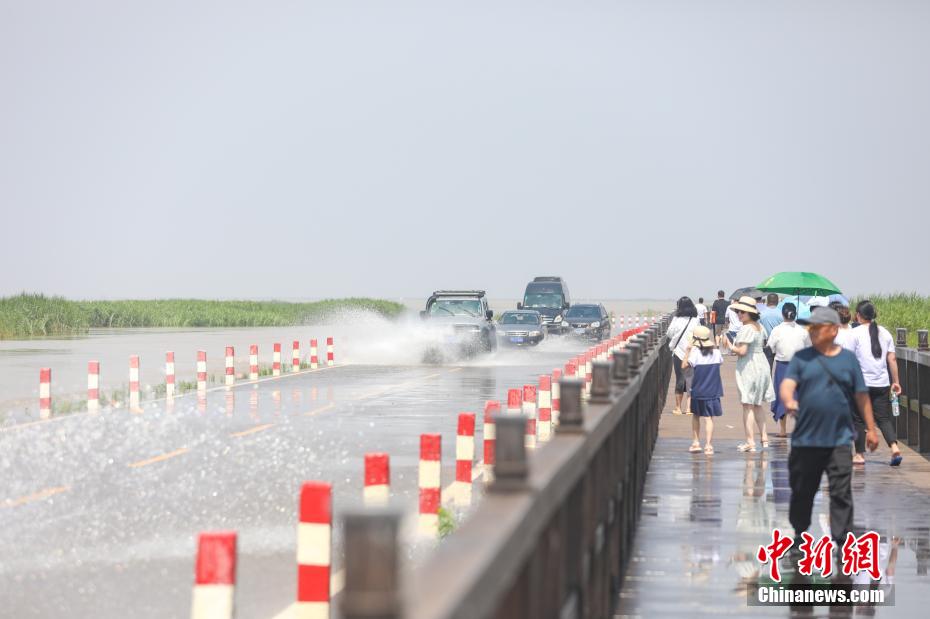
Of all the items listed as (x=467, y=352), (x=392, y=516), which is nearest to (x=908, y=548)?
(x=392, y=516)

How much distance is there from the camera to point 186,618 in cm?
858

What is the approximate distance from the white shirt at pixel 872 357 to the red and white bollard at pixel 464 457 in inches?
190

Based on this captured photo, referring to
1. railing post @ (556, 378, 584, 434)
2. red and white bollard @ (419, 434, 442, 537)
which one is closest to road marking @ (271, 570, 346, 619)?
red and white bollard @ (419, 434, 442, 537)

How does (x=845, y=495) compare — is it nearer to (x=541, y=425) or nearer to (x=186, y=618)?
(x=186, y=618)

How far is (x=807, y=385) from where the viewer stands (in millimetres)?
9914

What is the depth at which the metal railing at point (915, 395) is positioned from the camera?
18250mm

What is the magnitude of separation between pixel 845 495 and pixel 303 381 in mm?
24281

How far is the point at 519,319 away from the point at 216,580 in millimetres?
50557

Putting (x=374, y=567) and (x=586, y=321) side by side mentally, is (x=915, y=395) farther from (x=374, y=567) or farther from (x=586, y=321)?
(x=586, y=321)

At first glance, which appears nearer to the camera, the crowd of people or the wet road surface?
the wet road surface

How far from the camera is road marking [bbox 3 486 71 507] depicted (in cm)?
1320

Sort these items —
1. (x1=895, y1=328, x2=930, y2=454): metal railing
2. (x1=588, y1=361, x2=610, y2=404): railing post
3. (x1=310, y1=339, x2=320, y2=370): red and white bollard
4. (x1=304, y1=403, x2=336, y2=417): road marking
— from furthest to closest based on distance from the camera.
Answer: (x1=310, y1=339, x2=320, y2=370): red and white bollard → (x1=304, y1=403, x2=336, y2=417): road marking → (x1=895, y1=328, x2=930, y2=454): metal railing → (x1=588, y1=361, x2=610, y2=404): railing post

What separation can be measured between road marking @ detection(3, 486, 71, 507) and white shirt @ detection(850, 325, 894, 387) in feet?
27.6

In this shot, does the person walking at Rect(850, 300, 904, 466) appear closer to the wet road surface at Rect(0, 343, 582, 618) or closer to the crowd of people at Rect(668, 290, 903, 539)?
the crowd of people at Rect(668, 290, 903, 539)
